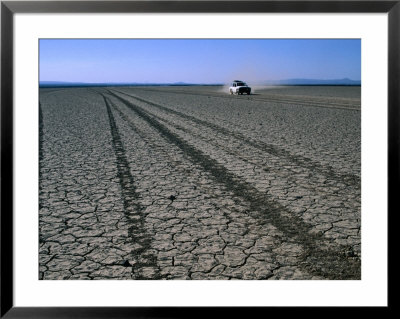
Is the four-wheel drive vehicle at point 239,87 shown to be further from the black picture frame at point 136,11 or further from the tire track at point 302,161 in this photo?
the black picture frame at point 136,11

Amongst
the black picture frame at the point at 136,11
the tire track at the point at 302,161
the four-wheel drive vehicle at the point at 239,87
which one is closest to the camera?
the black picture frame at the point at 136,11

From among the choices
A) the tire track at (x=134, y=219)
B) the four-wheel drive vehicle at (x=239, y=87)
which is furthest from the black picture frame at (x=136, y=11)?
the four-wheel drive vehicle at (x=239, y=87)

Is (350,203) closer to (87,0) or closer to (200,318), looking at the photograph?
(200,318)

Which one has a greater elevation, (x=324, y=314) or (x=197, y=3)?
(x=197, y=3)

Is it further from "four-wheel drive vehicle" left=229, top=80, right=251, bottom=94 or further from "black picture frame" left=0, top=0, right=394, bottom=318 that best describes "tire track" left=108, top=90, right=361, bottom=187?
"four-wheel drive vehicle" left=229, top=80, right=251, bottom=94

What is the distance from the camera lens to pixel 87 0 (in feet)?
6.73

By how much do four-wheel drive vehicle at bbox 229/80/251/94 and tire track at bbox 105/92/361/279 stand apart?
920 inches

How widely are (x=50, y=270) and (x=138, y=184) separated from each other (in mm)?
2243

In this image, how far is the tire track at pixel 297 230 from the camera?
2.73 metres

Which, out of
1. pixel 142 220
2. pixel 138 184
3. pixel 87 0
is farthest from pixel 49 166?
pixel 87 0

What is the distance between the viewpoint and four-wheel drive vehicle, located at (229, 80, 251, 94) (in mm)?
28717

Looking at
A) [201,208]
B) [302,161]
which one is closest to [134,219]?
[201,208]

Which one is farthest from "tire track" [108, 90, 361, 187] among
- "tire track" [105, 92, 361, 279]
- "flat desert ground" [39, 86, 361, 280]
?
"tire track" [105, 92, 361, 279]

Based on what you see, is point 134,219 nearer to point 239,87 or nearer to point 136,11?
point 136,11
